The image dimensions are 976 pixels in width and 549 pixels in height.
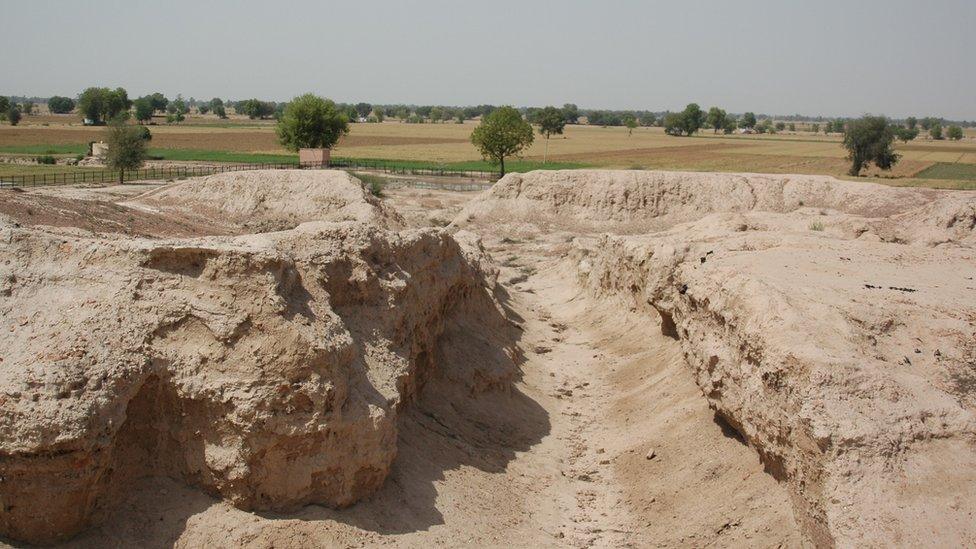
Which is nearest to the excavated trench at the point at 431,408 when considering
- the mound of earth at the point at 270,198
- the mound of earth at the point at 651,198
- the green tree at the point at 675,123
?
the mound of earth at the point at 270,198

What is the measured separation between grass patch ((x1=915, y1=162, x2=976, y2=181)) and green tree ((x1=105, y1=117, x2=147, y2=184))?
6046 centimetres

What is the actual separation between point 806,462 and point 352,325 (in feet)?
24.7

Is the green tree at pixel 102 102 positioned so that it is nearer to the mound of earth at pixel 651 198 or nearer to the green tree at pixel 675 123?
the green tree at pixel 675 123

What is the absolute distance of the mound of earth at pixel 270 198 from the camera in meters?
38.6

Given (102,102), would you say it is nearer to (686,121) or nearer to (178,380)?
(686,121)

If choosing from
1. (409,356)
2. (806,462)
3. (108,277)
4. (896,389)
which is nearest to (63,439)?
(108,277)

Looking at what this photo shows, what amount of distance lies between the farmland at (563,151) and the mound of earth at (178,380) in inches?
2184

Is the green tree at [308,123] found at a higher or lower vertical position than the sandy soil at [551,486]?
higher

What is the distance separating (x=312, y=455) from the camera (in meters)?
12.1

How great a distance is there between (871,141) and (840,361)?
65.3 meters

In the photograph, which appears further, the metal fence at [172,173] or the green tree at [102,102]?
the green tree at [102,102]

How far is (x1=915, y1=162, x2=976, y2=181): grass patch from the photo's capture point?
72625 millimetres

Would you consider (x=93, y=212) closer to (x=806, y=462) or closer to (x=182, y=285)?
(x=182, y=285)

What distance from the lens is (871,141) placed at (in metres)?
71.2
